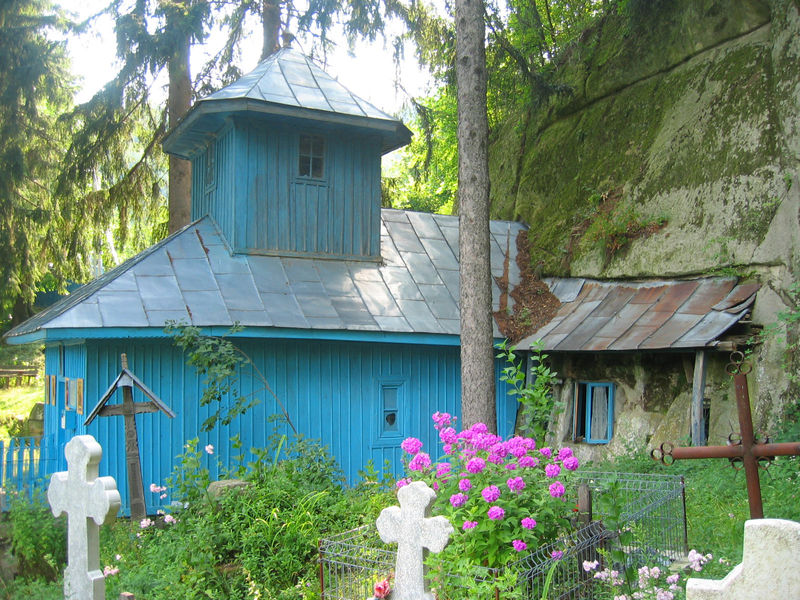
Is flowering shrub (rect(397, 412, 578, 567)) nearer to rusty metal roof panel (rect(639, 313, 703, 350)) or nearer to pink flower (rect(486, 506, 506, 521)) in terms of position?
pink flower (rect(486, 506, 506, 521))

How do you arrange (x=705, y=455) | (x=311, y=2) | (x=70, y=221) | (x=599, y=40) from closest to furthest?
1. (x=705, y=455)
2. (x=599, y=40)
3. (x=311, y=2)
4. (x=70, y=221)

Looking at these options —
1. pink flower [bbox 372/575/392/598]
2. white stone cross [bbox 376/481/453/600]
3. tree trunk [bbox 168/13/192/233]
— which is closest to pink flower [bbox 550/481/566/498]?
white stone cross [bbox 376/481/453/600]

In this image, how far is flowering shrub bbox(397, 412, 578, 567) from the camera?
505cm

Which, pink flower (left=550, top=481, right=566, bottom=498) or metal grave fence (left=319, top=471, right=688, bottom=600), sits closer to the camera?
metal grave fence (left=319, top=471, right=688, bottom=600)

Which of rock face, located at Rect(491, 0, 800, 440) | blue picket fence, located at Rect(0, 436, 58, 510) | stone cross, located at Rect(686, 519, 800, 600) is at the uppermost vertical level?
rock face, located at Rect(491, 0, 800, 440)

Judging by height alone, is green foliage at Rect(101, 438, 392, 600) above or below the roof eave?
below

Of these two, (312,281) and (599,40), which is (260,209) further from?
(599,40)

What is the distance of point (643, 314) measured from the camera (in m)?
10.5

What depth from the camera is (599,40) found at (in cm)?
1395

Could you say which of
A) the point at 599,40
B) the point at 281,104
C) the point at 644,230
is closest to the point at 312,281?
the point at 281,104

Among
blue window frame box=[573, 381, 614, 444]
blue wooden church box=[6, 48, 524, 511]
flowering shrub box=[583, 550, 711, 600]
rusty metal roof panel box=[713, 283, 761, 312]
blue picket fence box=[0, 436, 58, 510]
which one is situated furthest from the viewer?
blue window frame box=[573, 381, 614, 444]

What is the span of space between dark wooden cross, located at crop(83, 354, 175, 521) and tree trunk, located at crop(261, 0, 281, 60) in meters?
9.41

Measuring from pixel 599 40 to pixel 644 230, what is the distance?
4.40 meters

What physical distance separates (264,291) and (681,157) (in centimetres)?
641
